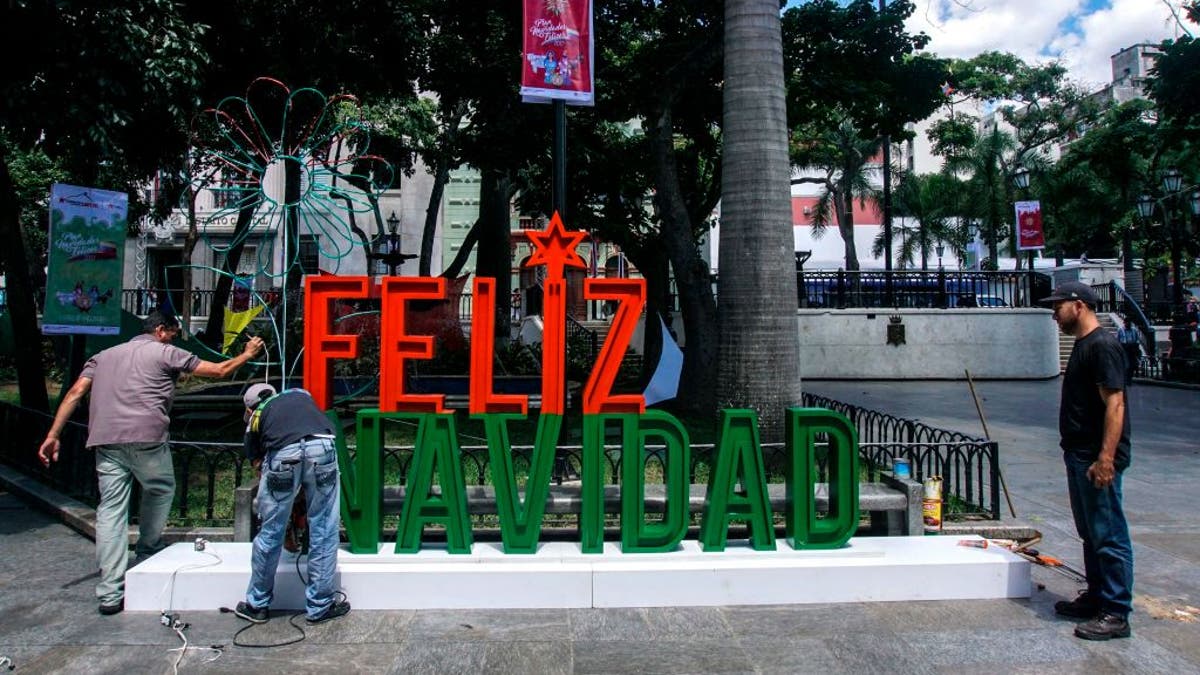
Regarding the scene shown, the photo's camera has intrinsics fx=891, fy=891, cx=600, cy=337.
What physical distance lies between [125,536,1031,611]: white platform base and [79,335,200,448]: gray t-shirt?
0.85 meters

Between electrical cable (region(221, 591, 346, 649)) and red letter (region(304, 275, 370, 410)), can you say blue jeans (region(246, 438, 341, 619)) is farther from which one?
red letter (region(304, 275, 370, 410))

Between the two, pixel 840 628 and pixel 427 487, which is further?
pixel 427 487

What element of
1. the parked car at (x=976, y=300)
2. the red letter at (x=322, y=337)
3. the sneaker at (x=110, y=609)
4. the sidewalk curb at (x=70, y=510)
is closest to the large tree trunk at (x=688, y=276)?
the red letter at (x=322, y=337)

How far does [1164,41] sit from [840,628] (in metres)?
19.5

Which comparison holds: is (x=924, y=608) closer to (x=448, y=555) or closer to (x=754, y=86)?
(x=448, y=555)

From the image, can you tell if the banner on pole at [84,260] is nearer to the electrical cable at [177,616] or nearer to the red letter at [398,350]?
the electrical cable at [177,616]

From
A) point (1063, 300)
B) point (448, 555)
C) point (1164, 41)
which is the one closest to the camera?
point (1063, 300)

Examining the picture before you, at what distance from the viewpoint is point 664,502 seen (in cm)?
607

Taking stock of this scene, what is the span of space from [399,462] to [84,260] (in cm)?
441

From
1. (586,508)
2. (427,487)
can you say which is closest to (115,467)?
(427,487)

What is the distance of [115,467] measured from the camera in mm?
5574

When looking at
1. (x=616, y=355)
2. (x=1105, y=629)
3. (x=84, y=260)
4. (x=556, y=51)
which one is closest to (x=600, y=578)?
(x=616, y=355)

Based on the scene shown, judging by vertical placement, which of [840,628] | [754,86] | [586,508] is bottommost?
[840,628]

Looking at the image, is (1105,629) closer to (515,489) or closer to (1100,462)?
(1100,462)
